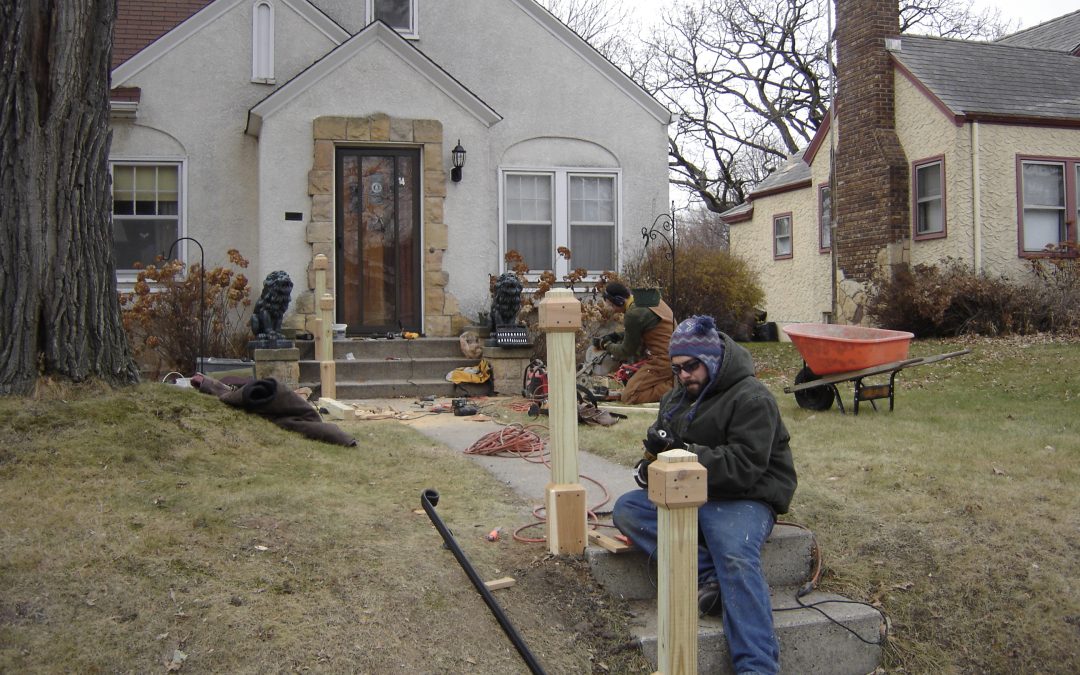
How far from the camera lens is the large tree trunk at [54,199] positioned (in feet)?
17.4

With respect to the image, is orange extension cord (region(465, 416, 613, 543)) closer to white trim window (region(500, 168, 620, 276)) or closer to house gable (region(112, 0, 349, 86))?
white trim window (region(500, 168, 620, 276))

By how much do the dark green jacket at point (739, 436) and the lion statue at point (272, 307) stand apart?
7.20 meters

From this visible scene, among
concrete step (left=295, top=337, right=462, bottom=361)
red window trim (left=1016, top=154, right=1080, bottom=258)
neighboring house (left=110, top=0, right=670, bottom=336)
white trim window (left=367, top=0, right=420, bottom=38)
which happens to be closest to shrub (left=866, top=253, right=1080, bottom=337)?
red window trim (left=1016, top=154, right=1080, bottom=258)

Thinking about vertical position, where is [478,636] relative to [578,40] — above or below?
below

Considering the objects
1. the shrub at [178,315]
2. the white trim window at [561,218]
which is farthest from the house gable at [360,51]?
the shrub at [178,315]

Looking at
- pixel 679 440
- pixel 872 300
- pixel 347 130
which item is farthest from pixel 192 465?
pixel 872 300

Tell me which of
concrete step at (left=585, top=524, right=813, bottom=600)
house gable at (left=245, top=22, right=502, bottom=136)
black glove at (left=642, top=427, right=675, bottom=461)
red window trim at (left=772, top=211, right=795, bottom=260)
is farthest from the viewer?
red window trim at (left=772, top=211, right=795, bottom=260)

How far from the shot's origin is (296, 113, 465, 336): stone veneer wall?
12.3m

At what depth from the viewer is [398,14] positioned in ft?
48.2

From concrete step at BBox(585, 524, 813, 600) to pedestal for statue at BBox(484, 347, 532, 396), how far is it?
644cm

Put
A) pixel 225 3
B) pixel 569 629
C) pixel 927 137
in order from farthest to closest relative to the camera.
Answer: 1. pixel 927 137
2. pixel 225 3
3. pixel 569 629

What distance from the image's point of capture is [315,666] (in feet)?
11.6

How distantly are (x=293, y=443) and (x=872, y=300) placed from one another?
13.3m

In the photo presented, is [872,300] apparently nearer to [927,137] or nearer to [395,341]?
[927,137]
